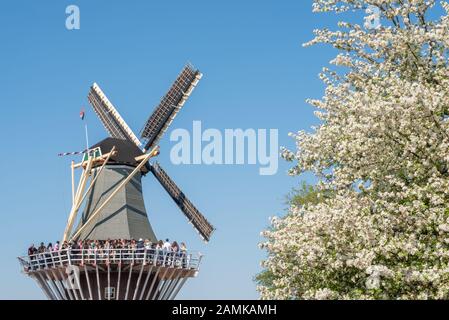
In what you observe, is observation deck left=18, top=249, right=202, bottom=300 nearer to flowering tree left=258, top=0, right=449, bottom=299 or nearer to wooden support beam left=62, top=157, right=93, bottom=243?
wooden support beam left=62, top=157, right=93, bottom=243

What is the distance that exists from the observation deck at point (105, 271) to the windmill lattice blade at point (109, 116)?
506 inches

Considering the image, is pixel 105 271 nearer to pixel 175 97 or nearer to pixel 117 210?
pixel 117 210

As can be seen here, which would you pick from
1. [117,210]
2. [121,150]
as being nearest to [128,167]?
[121,150]

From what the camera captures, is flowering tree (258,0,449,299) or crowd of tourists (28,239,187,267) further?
crowd of tourists (28,239,187,267)

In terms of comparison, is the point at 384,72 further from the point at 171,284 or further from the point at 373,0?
the point at 171,284

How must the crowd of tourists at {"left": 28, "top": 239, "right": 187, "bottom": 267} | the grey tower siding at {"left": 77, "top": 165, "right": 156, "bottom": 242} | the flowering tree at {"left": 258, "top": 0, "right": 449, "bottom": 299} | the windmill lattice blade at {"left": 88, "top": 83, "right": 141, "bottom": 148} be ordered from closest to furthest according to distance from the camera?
the flowering tree at {"left": 258, "top": 0, "right": 449, "bottom": 299}, the crowd of tourists at {"left": 28, "top": 239, "right": 187, "bottom": 267}, the grey tower siding at {"left": 77, "top": 165, "right": 156, "bottom": 242}, the windmill lattice blade at {"left": 88, "top": 83, "right": 141, "bottom": 148}

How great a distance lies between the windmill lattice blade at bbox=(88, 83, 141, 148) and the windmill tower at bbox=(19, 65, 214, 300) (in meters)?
0.09

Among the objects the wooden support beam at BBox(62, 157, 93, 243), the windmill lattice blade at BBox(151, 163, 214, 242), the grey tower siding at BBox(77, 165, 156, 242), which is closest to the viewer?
the wooden support beam at BBox(62, 157, 93, 243)

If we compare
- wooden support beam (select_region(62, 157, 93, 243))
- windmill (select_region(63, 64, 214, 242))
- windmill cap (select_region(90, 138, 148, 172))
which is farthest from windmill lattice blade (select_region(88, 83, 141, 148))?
wooden support beam (select_region(62, 157, 93, 243))

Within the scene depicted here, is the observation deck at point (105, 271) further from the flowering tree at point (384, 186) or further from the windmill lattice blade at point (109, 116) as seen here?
the flowering tree at point (384, 186)

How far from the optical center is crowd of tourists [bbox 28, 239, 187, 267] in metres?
49.5

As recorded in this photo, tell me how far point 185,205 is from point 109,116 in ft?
34.2

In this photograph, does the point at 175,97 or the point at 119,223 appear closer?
the point at 119,223

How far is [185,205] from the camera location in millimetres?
60969
